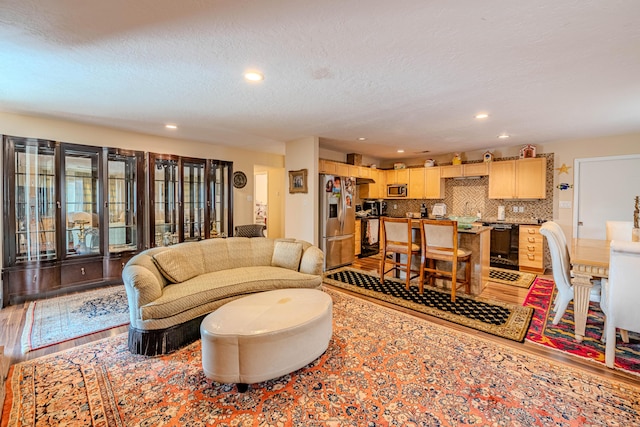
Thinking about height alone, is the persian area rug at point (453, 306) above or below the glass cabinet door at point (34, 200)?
below

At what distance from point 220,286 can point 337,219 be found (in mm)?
2943

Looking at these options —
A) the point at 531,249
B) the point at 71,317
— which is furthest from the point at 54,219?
the point at 531,249

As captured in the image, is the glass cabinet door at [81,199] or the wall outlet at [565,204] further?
the wall outlet at [565,204]

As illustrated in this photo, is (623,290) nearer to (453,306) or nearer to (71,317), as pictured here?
(453,306)

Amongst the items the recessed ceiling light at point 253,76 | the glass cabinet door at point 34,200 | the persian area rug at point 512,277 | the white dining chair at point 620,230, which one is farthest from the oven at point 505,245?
the glass cabinet door at point 34,200

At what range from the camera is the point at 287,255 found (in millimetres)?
3465

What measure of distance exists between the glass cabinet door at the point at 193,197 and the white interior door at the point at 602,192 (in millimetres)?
6746

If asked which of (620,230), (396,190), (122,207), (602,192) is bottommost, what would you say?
(620,230)

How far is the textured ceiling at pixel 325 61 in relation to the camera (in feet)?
5.30

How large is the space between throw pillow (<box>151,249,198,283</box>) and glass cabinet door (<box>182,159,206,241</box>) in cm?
226

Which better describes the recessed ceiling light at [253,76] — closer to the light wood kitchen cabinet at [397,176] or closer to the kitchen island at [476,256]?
the kitchen island at [476,256]

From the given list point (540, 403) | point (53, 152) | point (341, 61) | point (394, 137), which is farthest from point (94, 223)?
point (540, 403)

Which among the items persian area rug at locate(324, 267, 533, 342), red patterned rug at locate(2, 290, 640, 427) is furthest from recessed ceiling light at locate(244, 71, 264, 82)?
persian area rug at locate(324, 267, 533, 342)

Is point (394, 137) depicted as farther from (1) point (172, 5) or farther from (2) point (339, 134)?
(1) point (172, 5)
